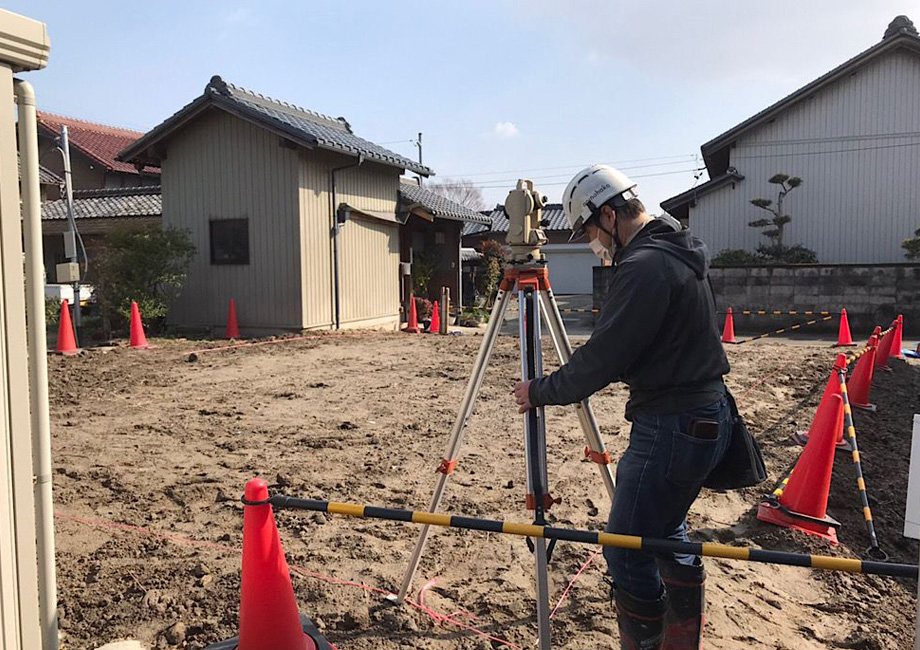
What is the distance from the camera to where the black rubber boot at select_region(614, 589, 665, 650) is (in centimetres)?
235

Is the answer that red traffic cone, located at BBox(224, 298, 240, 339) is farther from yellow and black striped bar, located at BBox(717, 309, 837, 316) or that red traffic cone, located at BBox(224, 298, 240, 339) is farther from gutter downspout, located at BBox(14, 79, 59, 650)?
gutter downspout, located at BBox(14, 79, 59, 650)

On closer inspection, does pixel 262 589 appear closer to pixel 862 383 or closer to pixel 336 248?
pixel 862 383

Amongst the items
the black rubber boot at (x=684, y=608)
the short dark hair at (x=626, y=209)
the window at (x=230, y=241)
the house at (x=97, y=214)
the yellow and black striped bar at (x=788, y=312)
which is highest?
the house at (x=97, y=214)

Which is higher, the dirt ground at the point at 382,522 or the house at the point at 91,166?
the house at the point at 91,166

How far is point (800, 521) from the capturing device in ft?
13.3

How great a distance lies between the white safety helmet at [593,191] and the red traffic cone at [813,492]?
258 cm

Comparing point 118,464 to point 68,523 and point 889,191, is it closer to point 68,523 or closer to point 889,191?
point 68,523

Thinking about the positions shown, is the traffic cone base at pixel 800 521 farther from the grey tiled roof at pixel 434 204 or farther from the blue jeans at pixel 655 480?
the grey tiled roof at pixel 434 204

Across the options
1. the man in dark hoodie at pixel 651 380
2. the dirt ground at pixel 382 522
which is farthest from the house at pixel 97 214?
the man in dark hoodie at pixel 651 380

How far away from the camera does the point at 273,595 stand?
2.37 metres

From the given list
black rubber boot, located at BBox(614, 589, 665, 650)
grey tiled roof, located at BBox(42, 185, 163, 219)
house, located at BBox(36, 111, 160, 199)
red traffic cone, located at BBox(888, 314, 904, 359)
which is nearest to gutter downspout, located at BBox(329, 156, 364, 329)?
grey tiled roof, located at BBox(42, 185, 163, 219)

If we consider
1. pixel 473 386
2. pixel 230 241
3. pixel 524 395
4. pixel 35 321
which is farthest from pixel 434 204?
pixel 35 321

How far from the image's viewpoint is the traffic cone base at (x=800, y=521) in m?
4.00

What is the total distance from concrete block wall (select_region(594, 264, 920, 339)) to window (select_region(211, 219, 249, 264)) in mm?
7360
